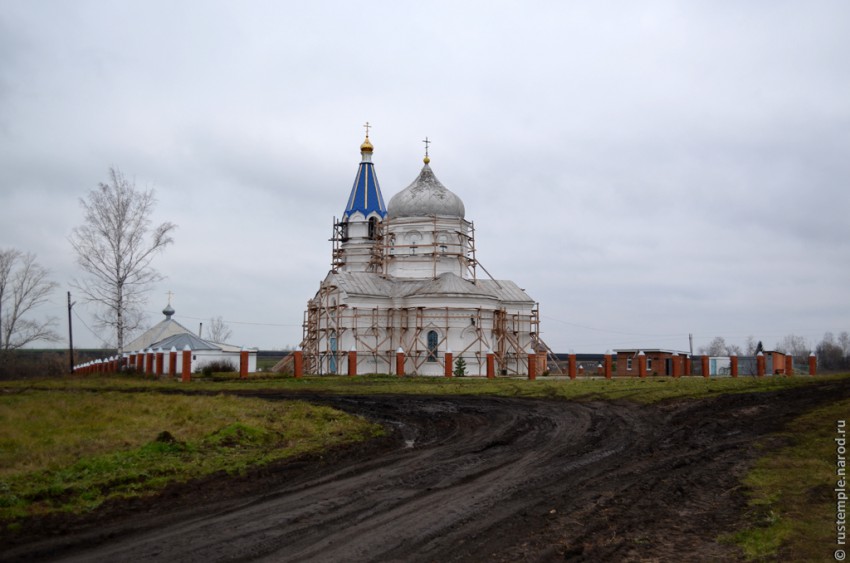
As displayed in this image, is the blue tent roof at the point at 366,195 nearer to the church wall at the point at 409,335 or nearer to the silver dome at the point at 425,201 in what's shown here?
the silver dome at the point at 425,201

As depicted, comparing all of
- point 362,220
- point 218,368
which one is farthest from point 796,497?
point 362,220

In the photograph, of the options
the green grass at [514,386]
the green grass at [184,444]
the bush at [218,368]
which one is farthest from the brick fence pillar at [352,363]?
the green grass at [184,444]

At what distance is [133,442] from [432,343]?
28824 millimetres

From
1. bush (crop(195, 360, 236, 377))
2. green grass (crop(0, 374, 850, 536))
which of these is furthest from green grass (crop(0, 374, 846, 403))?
bush (crop(195, 360, 236, 377))

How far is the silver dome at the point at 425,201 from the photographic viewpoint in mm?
44594

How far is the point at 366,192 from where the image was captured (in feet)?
161

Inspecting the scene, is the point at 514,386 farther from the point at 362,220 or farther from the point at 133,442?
the point at 362,220

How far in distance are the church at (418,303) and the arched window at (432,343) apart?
0.18 ft

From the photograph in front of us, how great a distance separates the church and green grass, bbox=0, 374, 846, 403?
6.20 metres

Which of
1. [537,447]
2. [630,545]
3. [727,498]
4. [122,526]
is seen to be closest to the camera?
[630,545]

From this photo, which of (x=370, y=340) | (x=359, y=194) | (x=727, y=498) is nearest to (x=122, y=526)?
(x=727, y=498)

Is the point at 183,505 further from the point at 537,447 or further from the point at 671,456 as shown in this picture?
the point at 671,456

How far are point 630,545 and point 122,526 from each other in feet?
16.9

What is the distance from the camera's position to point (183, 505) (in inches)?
351
